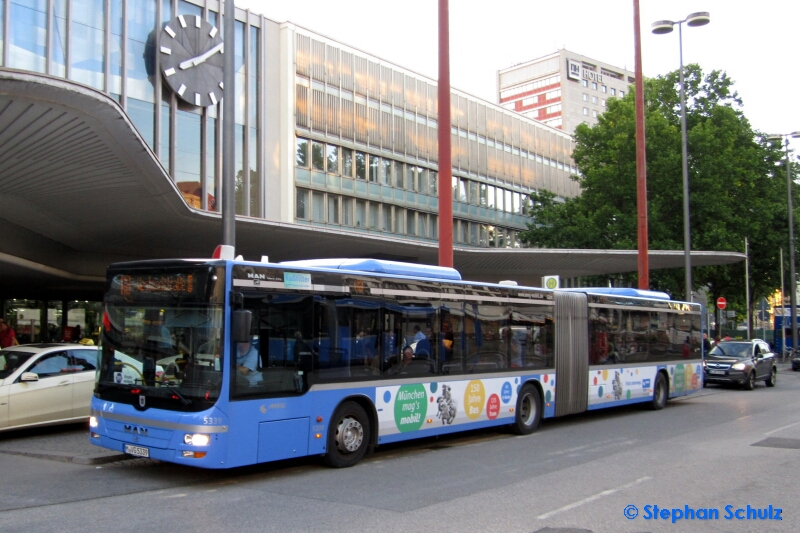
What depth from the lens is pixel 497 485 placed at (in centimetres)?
906

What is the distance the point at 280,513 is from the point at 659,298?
46.8 feet

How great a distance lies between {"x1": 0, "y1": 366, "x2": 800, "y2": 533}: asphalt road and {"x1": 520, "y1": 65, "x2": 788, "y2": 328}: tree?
27.4m

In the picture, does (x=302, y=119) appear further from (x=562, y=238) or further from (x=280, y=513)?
(x=280, y=513)

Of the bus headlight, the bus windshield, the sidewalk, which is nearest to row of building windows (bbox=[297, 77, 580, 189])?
the sidewalk

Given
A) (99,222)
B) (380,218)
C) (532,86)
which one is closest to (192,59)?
(99,222)

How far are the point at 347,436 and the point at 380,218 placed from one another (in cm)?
2874

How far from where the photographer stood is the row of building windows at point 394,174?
3456 cm

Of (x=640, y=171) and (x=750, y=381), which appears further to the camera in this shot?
(x=750, y=381)

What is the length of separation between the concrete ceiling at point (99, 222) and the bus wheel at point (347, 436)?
18.2ft

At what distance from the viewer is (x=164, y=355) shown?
8945mm

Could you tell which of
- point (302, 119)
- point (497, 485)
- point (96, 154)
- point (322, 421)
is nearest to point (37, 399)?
point (96, 154)

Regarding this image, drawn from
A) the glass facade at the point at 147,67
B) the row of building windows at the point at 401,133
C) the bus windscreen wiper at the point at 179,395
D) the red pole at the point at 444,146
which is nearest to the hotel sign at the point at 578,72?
the row of building windows at the point at 401,133

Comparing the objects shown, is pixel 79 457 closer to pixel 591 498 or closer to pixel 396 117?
pixel 591 498

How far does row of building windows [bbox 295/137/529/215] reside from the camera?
1361 inches
